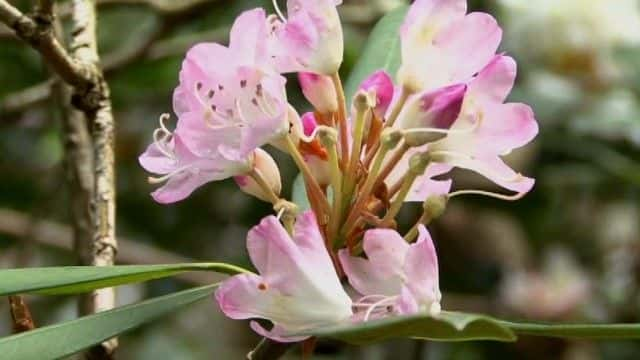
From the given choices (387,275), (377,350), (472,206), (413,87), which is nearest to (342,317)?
(387,275)

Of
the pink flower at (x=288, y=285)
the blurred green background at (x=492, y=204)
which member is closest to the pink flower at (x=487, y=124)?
the pink flower at (x=288, y=285)

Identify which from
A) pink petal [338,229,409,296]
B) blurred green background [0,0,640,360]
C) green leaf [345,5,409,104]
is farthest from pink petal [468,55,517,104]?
blurred green background [0,0,640,360]

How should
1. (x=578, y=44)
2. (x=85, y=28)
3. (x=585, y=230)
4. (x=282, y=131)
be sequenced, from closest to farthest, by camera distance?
(x=282, y=131) → (x=85, y=28) → (x=578, y=44) → (x=585, y=230)

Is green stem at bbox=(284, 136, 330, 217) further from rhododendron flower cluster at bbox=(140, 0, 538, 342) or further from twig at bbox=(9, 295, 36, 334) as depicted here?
twig at bbox=(9, 295, 36, 334)

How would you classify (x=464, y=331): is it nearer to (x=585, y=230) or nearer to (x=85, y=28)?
(x=85, y=28)

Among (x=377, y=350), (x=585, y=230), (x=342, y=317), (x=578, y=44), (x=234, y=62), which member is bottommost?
(x=585, y=230)

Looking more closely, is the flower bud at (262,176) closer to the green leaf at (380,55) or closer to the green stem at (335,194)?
the green stem at (335,194)

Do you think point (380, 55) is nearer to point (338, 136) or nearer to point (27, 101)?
point (338, 136)
